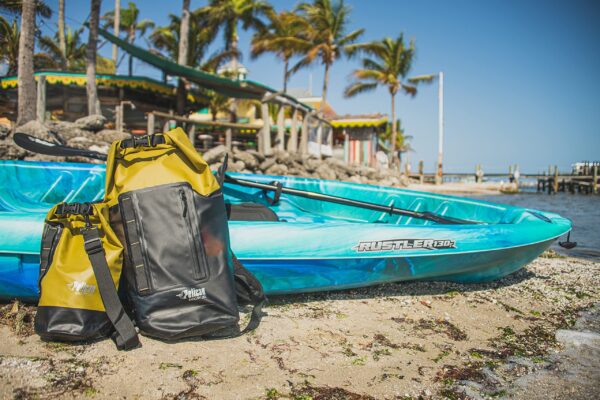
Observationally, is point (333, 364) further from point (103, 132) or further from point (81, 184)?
point (103, 132)

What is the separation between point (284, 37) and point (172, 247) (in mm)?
21207

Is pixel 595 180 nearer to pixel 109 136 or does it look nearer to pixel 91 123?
pixel 109 136

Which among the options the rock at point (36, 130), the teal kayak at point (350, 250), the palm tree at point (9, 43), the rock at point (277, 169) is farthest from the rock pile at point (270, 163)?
the palm tree at point (9, 43)

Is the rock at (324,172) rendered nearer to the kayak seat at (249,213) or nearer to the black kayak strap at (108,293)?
the kayak seat at (249,213)

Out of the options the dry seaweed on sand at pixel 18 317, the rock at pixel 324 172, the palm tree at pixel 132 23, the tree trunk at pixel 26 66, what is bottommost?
the dry seaweed on sand at pixel 18 317

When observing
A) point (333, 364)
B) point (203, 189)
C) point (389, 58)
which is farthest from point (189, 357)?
point (389, 58)

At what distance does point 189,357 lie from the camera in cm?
180

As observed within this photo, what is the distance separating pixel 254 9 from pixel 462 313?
2013cm

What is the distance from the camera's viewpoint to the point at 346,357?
6.23ft

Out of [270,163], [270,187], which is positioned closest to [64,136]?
[270,163]

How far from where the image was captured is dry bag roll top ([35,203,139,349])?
1.75 meters

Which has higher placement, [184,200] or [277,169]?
[277,169]

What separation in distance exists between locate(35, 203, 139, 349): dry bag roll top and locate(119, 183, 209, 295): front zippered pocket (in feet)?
0.38

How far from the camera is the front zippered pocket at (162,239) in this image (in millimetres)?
1808
